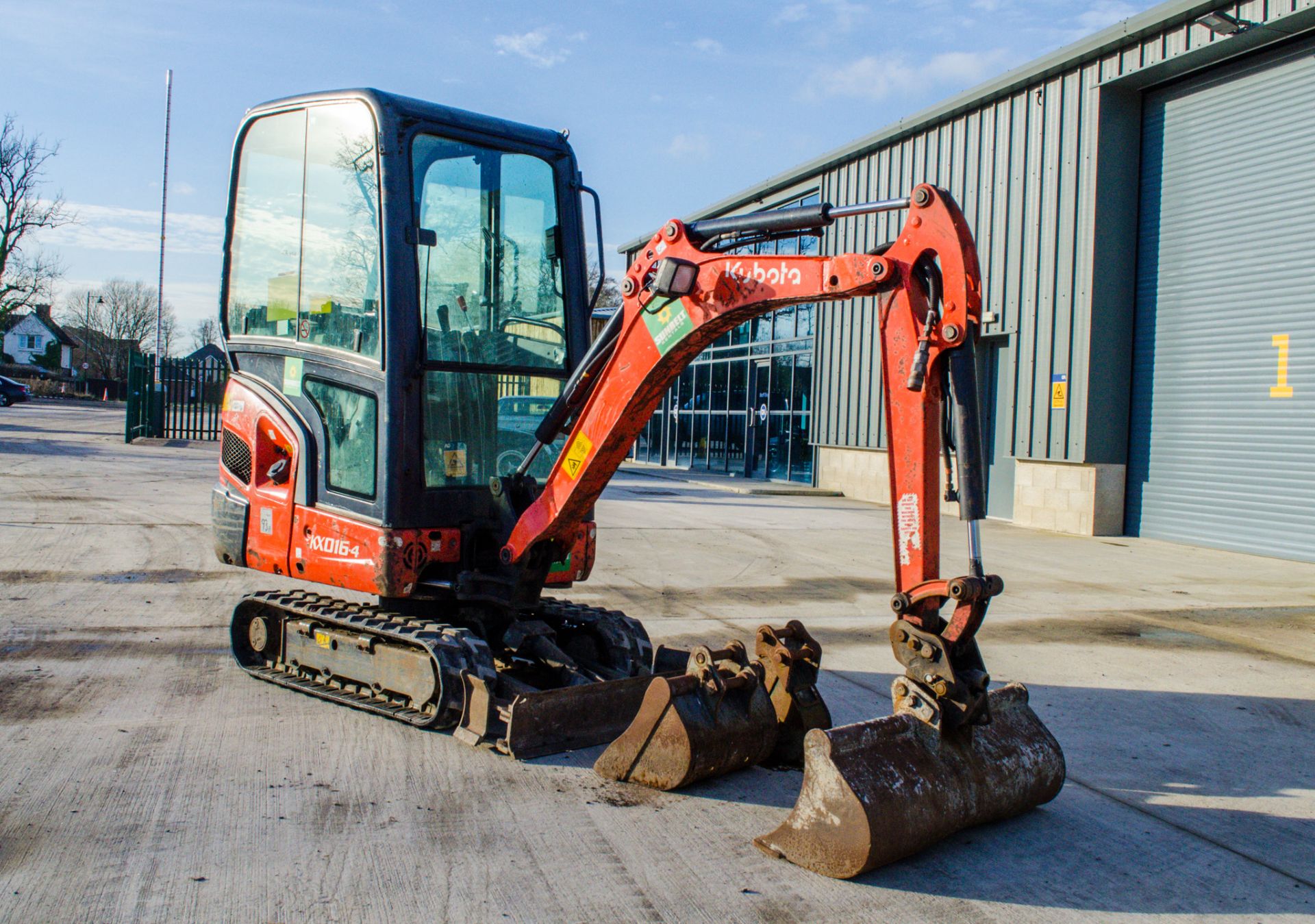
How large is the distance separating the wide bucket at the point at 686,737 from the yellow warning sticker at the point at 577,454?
117 cm

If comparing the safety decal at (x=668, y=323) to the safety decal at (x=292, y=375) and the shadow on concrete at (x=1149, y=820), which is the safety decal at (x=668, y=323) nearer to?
the shadow on concrete at (x=1149, y=820)

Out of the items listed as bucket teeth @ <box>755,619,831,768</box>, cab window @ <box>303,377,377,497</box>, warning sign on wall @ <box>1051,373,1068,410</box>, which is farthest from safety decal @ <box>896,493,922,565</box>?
warning sign on wall @ <box>1051,373,1068,410</box>

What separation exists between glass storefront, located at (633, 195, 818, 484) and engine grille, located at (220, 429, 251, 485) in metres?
14.9

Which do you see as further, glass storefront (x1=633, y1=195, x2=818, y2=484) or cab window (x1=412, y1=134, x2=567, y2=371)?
glass storefront (x1=633, y1=195, x2=818, y2=484)

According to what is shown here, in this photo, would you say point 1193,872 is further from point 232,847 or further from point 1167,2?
point 1167,2

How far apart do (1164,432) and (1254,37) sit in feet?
17.3

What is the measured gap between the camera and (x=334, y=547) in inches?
223

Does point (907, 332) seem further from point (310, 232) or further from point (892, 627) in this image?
point (310, 232)

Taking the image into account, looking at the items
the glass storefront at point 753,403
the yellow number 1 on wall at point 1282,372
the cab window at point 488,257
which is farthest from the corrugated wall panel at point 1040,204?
the cab window at point 488,257

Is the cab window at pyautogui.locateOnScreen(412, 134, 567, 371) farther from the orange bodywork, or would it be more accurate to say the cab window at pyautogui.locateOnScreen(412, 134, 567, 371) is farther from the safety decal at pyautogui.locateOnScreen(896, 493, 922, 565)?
the safety decal at pyautogui.locateOnScreen(896, 493, 922, 565)

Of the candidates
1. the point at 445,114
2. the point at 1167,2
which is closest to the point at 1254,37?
the point at 1167,2

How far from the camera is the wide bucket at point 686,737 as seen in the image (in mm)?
4617

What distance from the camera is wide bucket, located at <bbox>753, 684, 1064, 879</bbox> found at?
384 centimetres

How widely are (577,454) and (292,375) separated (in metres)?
1.90
